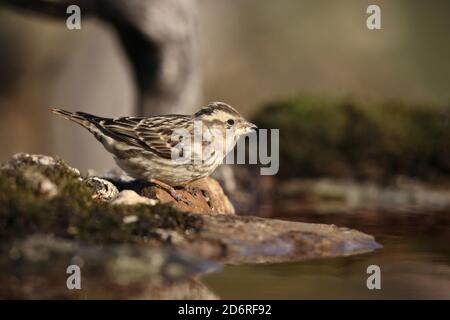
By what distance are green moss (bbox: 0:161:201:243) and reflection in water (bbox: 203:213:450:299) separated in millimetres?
494

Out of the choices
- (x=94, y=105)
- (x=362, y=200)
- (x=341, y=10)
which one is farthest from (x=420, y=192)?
(x=341, y=10)

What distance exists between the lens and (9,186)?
5281mm

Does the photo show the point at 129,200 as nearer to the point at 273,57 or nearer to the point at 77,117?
the point at 77,117

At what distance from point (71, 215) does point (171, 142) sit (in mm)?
2003

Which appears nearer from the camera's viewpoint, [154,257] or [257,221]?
[154,257]

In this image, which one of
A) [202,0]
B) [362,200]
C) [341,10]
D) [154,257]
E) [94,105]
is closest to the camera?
[154,257]

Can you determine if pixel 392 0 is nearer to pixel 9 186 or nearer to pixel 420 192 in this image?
pixel 420 192

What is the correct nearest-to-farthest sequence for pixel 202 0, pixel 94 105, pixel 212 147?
1. pixel 212 147
2. pixel 94 105
3. pixel 202 0

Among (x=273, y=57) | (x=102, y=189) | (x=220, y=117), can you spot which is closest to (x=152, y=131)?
(x=220, y=117)

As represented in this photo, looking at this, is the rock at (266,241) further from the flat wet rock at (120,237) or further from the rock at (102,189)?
the rock at (102,189)

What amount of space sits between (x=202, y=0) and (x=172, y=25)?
8.11 metres

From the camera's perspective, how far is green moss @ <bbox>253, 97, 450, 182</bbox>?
1082 cm

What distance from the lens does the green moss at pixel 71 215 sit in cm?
502

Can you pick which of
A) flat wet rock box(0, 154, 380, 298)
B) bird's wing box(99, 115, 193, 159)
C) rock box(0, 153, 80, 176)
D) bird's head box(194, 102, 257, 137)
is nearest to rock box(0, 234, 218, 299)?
flat wet rock box(0, 154, 380, 298)
